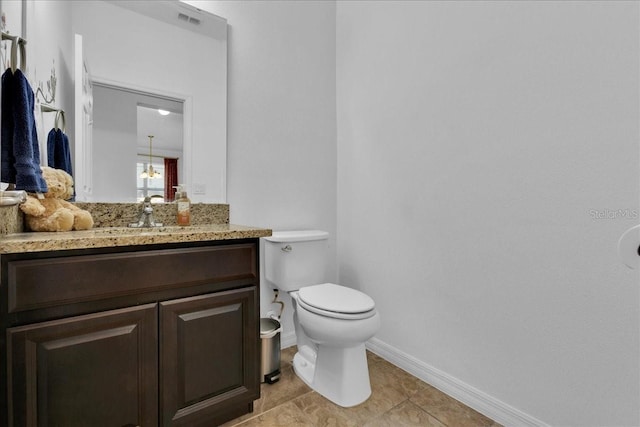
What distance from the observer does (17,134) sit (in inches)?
37.5

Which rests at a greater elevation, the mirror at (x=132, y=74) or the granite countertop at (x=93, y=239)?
the mirror at (x=132, y=74)

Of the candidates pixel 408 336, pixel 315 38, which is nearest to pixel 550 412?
pixel 408 336

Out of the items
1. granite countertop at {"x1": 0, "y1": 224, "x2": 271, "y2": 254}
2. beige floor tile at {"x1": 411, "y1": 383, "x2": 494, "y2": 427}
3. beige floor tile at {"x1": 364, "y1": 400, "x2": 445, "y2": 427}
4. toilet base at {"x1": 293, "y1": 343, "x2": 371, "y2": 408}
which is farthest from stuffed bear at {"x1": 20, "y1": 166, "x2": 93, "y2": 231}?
beige floor tile at {"x1": 411, "y1": 383, "x2": 494, "y2": 427}

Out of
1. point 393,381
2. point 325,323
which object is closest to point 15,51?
point 325,323

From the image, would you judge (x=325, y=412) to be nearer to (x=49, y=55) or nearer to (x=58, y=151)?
(x=58, y=151)

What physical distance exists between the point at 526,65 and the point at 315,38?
1.44 metres

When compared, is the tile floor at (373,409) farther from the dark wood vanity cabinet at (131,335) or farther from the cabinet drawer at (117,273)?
the cabinet drawer at (117,273)

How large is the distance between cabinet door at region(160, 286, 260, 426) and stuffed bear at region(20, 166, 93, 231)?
0.51 meters

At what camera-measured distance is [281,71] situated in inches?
85.0

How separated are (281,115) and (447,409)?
191 cm

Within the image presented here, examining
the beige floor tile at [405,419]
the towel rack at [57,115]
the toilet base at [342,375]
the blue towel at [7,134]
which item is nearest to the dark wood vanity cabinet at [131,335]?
the blue towel at [7,134]

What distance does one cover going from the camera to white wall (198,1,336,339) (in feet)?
6.52

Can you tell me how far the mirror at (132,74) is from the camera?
1.47m

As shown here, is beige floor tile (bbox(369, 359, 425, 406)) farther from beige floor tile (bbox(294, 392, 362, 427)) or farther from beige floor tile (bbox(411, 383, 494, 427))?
beige floor tile (bbox(294, 392, 362, 427))
